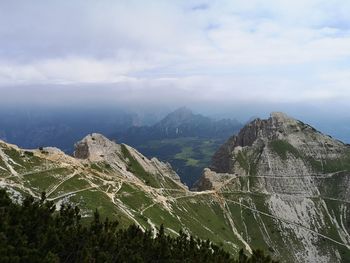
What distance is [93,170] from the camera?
521 feet

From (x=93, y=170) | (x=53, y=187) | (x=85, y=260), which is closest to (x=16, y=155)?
(x=53, y=187)

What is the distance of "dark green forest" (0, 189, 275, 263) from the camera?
5278 centimetres

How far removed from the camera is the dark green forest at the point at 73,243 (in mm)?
52781

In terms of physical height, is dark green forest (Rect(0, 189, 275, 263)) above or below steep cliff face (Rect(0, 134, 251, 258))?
above

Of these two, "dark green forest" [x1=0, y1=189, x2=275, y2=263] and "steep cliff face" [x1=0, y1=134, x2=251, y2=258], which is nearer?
"dark green forest" [x1=0, y1=189, x2=275, y2=263]

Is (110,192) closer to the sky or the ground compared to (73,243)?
closer to the ground

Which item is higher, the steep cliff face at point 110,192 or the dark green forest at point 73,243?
the dark green forest at point 73,243

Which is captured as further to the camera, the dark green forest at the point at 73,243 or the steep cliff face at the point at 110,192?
the steep cliff face at the point at 110,192

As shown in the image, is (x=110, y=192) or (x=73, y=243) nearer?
(x=73, y=243)

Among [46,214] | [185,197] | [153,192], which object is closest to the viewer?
[46,214]

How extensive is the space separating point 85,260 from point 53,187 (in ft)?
247

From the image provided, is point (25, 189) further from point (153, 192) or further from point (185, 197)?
point (185, 197)

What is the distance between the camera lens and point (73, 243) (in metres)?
59.2

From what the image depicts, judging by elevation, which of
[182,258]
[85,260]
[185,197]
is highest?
[85,260]
